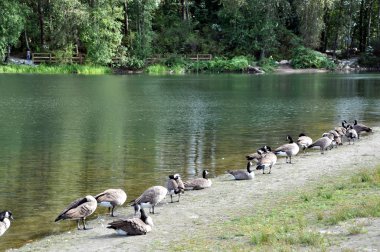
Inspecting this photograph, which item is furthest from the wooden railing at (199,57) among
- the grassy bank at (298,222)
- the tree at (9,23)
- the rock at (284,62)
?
the grassy bank at (298,222)

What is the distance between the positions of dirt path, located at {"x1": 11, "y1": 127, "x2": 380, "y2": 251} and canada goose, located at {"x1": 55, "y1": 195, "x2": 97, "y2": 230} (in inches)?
14.4

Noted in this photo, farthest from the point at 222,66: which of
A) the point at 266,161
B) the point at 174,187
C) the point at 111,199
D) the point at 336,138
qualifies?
the point at 111,199

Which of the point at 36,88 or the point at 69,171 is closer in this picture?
the point at 69,171

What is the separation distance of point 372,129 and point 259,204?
18227 mm

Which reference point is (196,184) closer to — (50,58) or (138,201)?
(138,201)

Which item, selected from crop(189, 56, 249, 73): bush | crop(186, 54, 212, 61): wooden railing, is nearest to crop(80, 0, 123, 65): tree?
crop(186, 54, 212, 61): wooden railing

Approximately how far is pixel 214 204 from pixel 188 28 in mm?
84452

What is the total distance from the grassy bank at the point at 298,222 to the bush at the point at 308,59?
3186 inches

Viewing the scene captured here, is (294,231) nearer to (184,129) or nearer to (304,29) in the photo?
(184,129)

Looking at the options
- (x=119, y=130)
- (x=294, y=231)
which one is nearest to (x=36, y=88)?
(x=119, y=130)

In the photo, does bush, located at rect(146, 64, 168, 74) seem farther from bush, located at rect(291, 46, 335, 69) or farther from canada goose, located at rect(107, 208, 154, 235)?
canada goose, located at rect(107, 208, 154, 235)

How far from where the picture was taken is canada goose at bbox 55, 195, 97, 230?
12625 millimetres

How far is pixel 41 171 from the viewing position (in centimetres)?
1950

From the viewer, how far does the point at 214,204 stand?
14.7m
